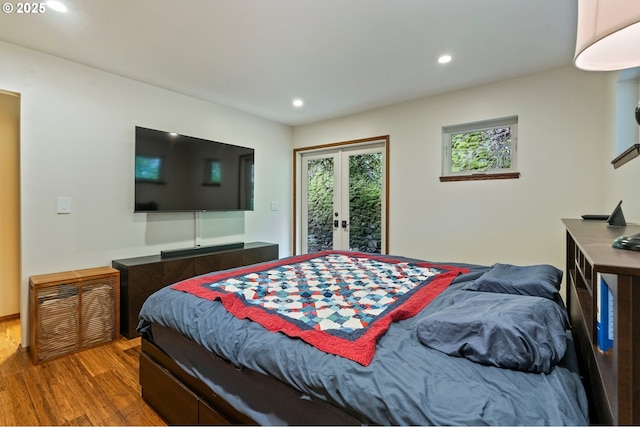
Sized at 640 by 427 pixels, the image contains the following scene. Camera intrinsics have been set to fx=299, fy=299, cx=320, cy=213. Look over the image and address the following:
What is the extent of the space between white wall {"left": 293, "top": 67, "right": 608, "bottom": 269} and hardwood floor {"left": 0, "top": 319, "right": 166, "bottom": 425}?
2958 mm

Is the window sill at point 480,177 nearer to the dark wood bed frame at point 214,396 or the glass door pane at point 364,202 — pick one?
the glass door pane at point 364,202

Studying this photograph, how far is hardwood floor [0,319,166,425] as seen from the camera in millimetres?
1703

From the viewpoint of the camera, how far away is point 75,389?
1.97 metres

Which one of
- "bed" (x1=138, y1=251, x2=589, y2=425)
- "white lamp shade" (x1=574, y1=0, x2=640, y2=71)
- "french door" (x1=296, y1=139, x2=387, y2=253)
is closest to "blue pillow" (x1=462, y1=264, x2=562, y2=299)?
"bed" (x1=138, y1=251, x2=589, y2=425)

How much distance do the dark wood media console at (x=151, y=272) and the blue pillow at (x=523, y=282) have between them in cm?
260

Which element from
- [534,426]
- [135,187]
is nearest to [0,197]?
[135,187]

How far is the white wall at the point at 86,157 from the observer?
2.46 meters

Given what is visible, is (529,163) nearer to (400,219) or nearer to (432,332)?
(400,219)

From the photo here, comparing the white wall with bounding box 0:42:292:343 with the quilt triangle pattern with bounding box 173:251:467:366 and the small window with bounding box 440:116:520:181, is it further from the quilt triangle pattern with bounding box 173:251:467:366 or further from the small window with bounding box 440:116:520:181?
the small window with bounding box 440:116:520:181

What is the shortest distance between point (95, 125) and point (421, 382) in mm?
3377

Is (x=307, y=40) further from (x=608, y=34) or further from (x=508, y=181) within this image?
(x=508, y=181)

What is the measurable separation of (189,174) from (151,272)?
1112mm

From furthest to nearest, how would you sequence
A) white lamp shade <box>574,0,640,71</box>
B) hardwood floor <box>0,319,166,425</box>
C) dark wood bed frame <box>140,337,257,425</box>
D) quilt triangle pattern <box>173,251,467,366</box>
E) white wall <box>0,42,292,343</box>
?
white wall <box>0,42,292,343</box>, hardwood floor <box>0,319,166,425</box>, dark wood bed frame <box>140,337,257,425</box>, quilt triangle pattern <box>173,251,467,366</box>, white lamp shade <box>574,0,640,71</box>

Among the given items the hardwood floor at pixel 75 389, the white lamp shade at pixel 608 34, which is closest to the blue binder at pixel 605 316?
the white lamp shade at pixel 608 34
